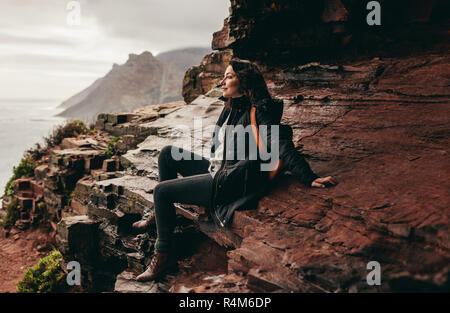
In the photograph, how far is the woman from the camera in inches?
110

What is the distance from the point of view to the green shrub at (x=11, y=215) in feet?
36.4

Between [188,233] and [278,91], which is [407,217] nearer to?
[188,233]

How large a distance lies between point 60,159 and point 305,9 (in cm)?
879

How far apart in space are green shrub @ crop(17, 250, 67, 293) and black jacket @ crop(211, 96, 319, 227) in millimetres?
6130

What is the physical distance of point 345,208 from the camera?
2715 millimetres

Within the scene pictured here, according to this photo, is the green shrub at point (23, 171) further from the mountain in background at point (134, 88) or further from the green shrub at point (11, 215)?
the mountain in background at point (134, 88)

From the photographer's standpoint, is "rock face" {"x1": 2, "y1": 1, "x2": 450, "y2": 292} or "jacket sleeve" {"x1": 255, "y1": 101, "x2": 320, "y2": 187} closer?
"rock face" {"x1": 2, "y1": 1, "x2": 450, "y2": 292}

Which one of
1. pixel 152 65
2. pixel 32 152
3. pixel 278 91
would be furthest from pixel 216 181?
pixel 152 65

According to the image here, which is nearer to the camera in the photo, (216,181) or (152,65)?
(216,181)

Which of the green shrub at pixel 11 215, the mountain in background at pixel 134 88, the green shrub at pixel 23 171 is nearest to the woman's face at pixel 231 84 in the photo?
the green shrub at pixel 11 215

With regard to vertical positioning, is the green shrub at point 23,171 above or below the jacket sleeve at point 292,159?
below

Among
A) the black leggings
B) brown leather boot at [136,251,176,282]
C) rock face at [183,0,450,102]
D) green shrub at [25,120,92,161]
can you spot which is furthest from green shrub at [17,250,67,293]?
green shrub at [25,120,92,161]

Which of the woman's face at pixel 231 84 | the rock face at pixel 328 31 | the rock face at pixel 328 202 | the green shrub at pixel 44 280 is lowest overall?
the green shrub at pixel 44 280

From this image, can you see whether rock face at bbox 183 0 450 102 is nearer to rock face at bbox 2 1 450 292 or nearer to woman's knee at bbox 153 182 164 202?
rock face at bbox 2 1 450 292
